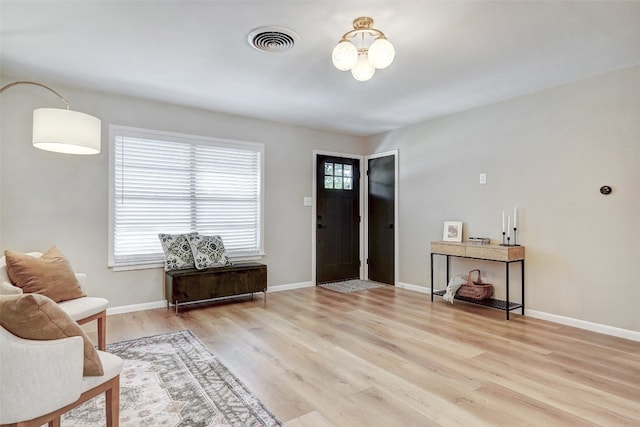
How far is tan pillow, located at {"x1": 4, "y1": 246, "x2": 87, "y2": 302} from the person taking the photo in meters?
2.58

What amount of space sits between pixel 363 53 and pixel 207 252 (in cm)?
294

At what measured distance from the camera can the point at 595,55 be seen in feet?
9.92

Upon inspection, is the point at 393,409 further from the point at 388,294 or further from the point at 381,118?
the point at 381,118

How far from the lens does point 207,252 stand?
439 centimetres

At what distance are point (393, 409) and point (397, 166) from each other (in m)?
4.02

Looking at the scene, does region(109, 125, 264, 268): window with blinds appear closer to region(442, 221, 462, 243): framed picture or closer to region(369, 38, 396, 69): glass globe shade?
region(442, 221, 462, 243): framed picture

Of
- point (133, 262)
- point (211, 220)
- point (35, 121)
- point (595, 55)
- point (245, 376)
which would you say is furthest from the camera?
point (211, 220)

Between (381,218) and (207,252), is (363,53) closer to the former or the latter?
(207,252)

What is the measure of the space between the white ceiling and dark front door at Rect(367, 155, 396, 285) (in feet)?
5.16

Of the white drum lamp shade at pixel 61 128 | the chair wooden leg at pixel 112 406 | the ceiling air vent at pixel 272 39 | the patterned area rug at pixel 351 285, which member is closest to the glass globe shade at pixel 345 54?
the ceiling air vent at pixel 272 39

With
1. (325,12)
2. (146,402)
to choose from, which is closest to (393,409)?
(146,402)

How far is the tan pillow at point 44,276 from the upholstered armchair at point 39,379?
1.50 metres

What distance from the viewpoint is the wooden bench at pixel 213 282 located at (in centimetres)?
406

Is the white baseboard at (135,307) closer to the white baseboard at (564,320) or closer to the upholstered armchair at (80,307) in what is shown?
the white baseboard at (564,320)
